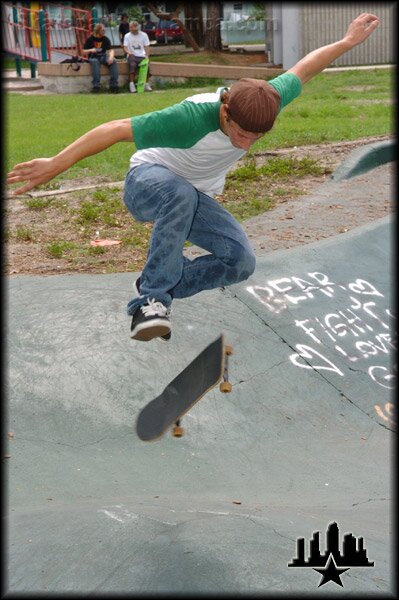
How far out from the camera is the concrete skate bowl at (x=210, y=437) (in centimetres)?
406

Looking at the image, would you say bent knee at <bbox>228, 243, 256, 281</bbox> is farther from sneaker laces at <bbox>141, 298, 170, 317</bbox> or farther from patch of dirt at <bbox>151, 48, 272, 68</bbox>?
patch of dirt at <bbox>151, 48, 272, 68</bbox>

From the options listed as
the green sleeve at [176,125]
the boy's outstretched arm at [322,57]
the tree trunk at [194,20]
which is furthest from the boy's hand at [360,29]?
the tree trunk at [194,20]

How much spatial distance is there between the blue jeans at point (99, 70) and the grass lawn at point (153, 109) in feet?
3.01

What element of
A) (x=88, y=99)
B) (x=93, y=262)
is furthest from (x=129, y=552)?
(x=88, y=99)

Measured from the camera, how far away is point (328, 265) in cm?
831

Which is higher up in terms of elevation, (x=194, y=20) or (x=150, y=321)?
(x=194, y=20)

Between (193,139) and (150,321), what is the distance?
1.01m

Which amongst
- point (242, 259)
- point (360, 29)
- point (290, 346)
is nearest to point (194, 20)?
point (290, 346)

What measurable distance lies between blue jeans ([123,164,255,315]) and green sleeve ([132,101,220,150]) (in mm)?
240

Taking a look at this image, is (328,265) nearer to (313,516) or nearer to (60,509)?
(313,516)

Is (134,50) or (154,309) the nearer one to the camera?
(154,309)

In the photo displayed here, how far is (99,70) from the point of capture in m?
21.9

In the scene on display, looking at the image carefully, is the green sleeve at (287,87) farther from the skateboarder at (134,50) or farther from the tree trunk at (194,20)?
the tree trunk at (194,20)

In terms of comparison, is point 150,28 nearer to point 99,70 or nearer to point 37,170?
point 99,70
